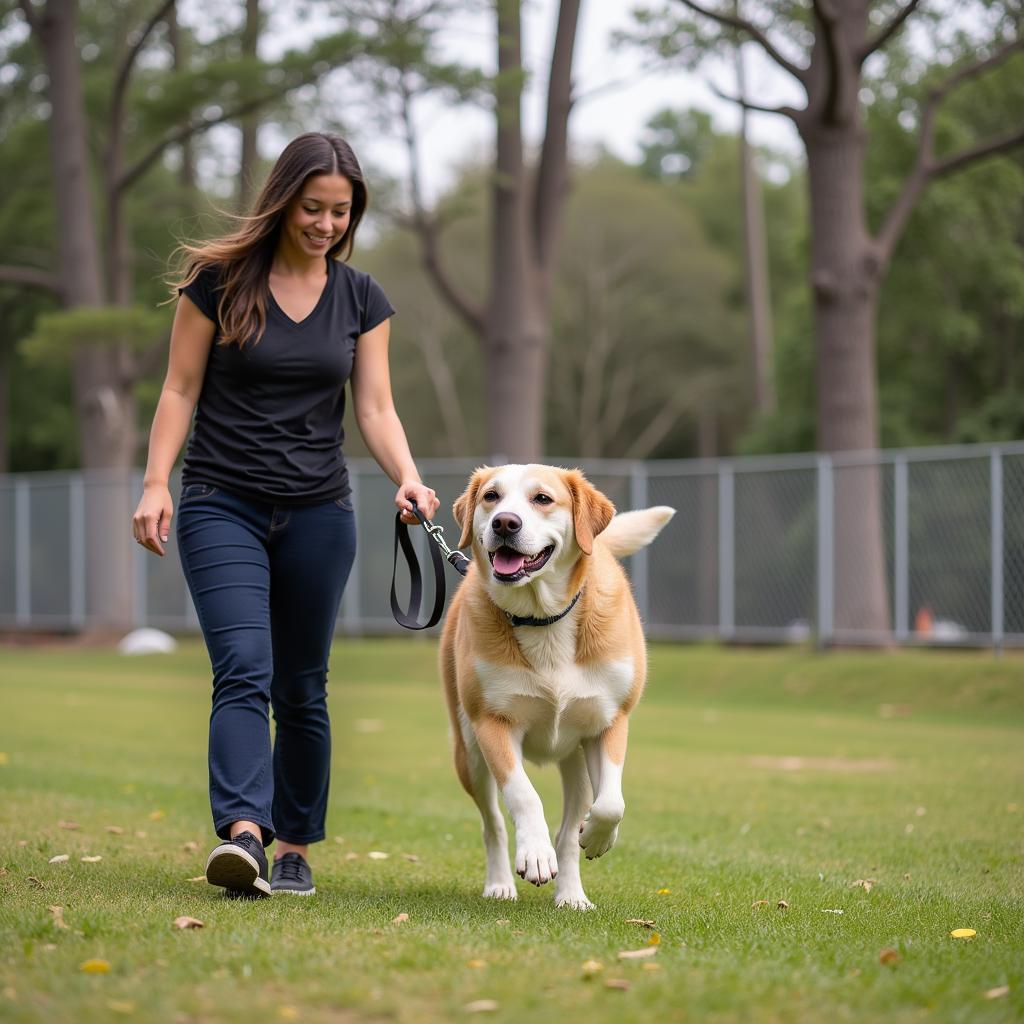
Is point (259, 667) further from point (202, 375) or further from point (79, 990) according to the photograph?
point (79, 990)

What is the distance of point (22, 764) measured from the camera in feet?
31.4

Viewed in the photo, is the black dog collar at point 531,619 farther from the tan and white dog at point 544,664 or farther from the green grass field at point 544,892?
the green grass field at point 544,892

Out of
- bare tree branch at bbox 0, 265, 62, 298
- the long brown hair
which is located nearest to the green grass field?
the long brown hair

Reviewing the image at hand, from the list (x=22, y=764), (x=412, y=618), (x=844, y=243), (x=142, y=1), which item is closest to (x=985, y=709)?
(x=844, y=243)

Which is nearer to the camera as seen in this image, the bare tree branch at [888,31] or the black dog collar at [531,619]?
the black dog collar at [531,619]

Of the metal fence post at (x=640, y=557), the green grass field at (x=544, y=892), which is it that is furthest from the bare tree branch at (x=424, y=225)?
the green grass field at (x=544, y=892)

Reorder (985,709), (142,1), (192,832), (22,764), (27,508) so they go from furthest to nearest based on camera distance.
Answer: (142,1) → (27,508) → (985,709) → (22,764) → (192,832)

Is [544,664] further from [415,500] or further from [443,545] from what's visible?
[415,500]

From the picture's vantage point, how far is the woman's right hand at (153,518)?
16.4ft

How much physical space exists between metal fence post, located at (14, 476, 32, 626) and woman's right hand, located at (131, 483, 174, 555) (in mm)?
23304

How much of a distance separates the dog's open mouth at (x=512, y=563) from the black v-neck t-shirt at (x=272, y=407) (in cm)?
62

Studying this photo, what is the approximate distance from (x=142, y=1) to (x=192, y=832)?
102 feet

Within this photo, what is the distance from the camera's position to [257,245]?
524cm

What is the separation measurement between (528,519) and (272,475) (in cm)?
87
